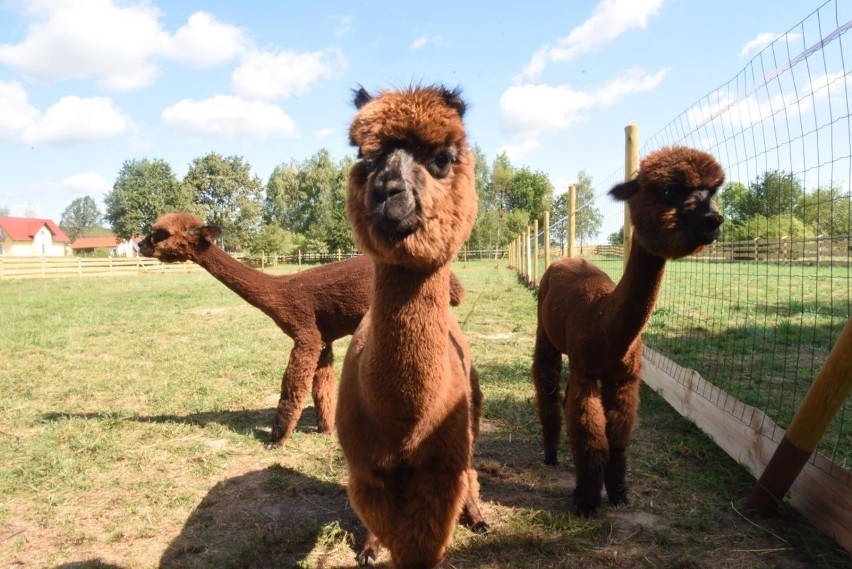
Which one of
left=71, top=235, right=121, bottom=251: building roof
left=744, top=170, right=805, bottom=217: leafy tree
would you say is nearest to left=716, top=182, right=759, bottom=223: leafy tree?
left=744, top=170, right=805, bottom=217: leafy tree

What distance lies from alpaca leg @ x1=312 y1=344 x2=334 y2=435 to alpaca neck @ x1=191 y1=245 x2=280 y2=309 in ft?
3.20

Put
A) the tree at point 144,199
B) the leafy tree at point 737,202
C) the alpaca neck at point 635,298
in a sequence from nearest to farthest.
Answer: the alpaca neck at point 635,298, the leafy tree at point 737,202, the tree at point 144,199

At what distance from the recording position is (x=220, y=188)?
5756 centimetres

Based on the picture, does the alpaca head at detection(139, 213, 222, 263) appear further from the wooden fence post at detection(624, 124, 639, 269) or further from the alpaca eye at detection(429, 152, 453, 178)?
the wooden fence post at detection(624, 124, 639, 269)

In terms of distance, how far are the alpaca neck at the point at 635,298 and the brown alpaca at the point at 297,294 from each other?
9.07 feet

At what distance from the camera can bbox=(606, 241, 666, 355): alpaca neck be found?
3.54 meters

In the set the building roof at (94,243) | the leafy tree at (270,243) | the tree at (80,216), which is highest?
the tree at (80,216)

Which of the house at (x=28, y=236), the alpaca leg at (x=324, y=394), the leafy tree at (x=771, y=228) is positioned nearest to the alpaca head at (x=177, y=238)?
the alpaca leg at (x=324, y=394)

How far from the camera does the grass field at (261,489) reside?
11.1 ft

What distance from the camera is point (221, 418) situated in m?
Answer: 6.20

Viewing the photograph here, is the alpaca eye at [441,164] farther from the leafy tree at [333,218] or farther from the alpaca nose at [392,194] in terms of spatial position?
the leafy tree at [333,218]

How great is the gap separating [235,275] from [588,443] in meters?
4.04

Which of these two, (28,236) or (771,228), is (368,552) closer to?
(771,228)

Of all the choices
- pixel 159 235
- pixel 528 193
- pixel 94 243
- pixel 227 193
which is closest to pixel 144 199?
pixel 227 193
